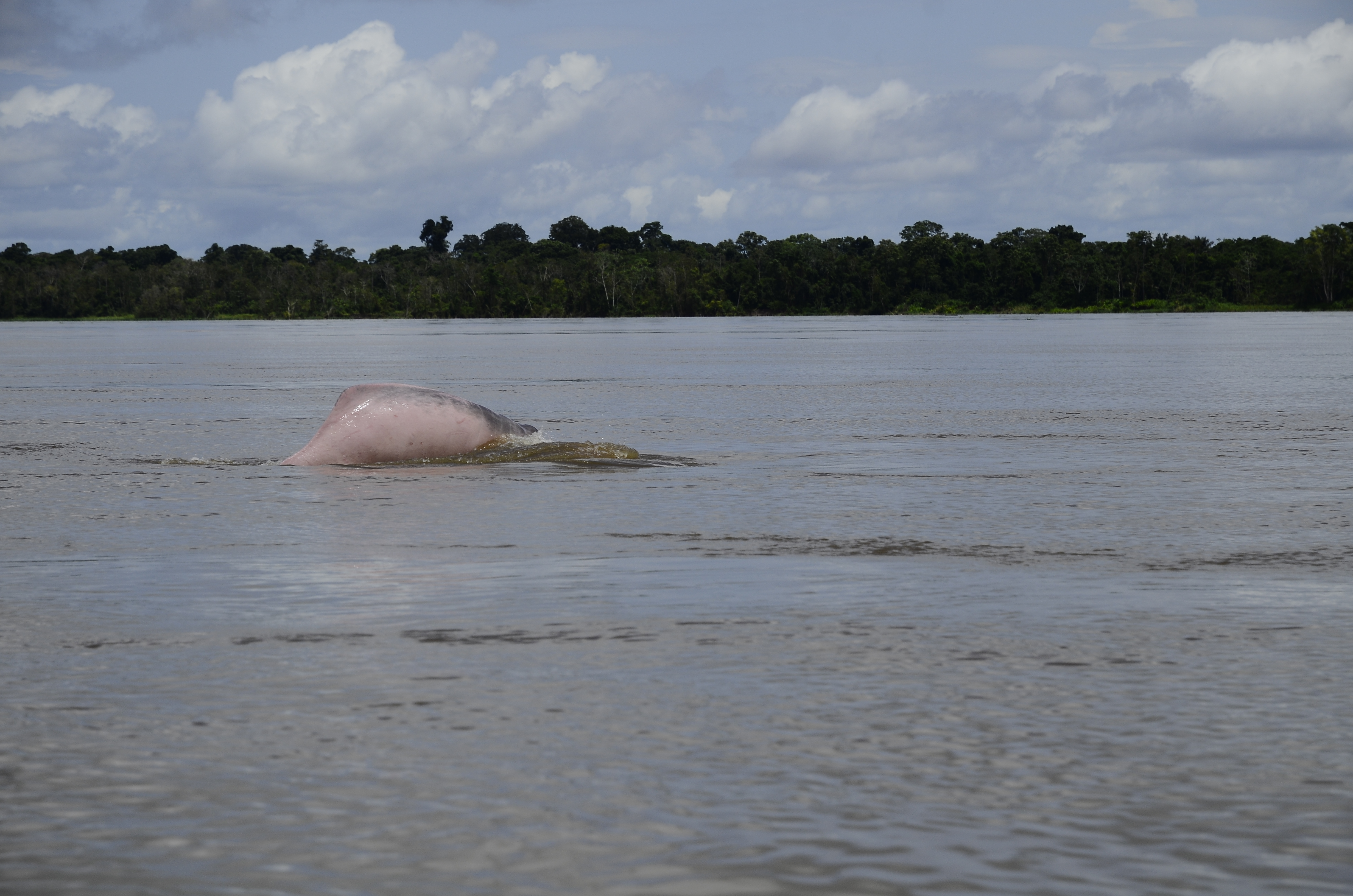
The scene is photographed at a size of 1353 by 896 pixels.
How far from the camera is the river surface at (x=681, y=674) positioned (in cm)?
434

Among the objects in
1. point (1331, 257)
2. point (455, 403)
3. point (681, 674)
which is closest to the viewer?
point (681, 674)

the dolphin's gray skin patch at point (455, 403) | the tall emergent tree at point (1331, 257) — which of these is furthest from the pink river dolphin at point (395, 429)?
the tall emergent tree at point (1331, 257)

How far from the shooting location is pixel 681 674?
6.43m

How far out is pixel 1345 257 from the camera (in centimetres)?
17375

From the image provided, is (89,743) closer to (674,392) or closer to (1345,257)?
(674,392)

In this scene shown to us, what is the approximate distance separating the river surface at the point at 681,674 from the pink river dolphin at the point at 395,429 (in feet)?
2.32

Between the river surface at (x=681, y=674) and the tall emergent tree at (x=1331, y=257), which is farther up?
the tall emergent tree at (x=1331, y=257)

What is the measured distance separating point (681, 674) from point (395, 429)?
1054 cm

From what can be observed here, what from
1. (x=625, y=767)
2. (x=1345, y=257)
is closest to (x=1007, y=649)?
(x=625, y=767)

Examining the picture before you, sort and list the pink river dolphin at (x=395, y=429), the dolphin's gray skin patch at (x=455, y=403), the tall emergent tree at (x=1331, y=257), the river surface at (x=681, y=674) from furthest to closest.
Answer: the tall emergent tree at (x=1331, y=257) < the dolphin's gray skin patch at (x=455, y=403) < the pink river dolphin at (x=395, y=429) < the river surface at (x=681, y=674)

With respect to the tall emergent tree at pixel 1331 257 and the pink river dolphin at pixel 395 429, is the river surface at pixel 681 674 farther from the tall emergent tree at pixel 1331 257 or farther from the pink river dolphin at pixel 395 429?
the tall emergent tree at pixel 1331 257

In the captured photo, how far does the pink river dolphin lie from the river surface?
0.71 m

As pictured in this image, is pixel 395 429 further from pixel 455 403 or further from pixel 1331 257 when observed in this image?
pixel 1331 257

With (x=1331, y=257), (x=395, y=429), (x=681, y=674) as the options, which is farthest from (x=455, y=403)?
(x=1331, y=257)
